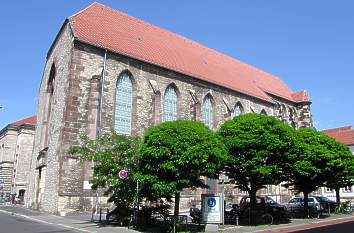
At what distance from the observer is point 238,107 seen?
40.4 meters

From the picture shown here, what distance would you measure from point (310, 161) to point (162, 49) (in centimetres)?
1801

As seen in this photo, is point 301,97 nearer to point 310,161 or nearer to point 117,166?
point 310,161

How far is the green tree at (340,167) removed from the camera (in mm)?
26794

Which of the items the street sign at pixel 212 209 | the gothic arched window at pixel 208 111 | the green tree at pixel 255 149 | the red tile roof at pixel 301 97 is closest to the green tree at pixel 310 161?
the green tree at pixel 255 149

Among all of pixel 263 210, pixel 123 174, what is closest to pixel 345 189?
pixel 263 210

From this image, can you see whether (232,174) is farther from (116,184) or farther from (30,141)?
(30,141)

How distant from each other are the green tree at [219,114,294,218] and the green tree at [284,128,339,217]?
86 cm

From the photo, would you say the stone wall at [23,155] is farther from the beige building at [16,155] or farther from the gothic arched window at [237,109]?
the gothic arched window at [237,109]

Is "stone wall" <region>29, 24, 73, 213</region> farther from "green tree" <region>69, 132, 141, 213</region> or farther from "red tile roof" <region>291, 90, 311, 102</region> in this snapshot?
"red tile roof" <region>291, 90, 311, 102</region>

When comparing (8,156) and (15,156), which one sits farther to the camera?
(8,156)

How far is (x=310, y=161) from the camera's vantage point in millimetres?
23969

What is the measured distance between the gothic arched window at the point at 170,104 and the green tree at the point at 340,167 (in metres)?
12.8

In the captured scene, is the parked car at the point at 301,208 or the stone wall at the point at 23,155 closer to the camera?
the parked car at the point at 301,208

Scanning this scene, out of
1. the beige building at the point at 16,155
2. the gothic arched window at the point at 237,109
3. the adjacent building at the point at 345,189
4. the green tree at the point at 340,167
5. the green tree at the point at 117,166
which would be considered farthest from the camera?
the beige building at the point at 16,155
